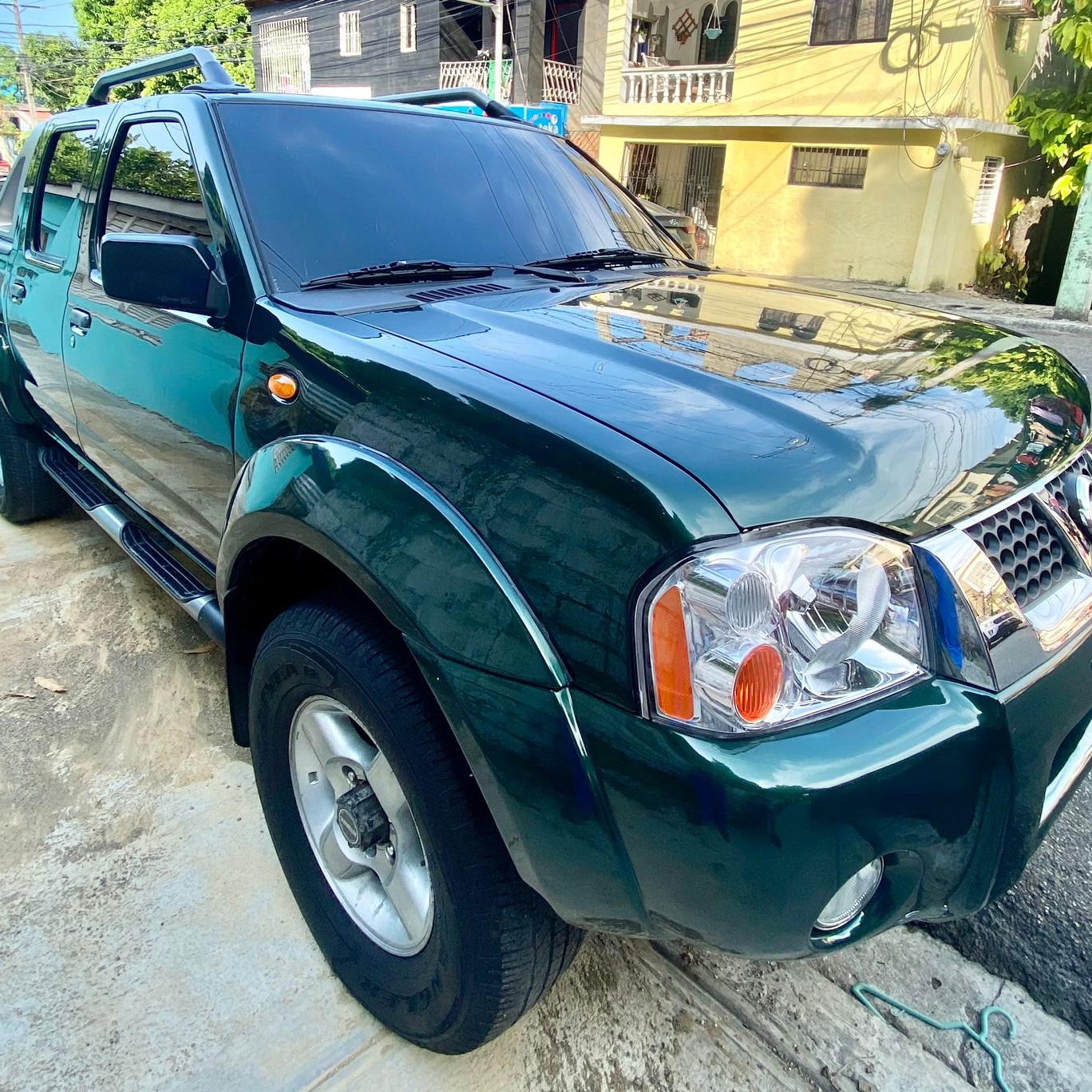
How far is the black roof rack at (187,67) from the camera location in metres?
2.48

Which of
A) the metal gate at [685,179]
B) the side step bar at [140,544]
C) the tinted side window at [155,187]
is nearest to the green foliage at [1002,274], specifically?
the metal gate at [685,179]

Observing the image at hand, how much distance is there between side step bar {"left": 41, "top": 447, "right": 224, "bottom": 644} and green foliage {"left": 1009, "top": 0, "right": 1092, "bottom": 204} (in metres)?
14.4

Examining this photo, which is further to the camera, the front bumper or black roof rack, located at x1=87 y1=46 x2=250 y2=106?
black roof rack, located at x1=87 y1=46 x2=250 y2=106

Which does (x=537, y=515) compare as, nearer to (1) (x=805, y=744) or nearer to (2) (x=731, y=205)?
(1) (x=805, y=744)

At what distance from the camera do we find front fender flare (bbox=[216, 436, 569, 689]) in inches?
50.8

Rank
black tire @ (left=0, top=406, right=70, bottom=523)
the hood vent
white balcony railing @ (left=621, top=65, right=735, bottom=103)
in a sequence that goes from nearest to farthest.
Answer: the hood vent, black tire @ (left=0, top=406, right=70, bottom=523), white balcony railing @ (left=621, top=65, right=735, bottom=103)

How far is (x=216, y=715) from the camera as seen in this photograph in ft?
9.57

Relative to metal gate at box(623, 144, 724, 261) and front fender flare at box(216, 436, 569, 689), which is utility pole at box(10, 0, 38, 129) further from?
front fender flare at box(216, 436, 569, 689)

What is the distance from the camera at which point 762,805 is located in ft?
3.74

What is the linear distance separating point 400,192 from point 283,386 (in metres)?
0.86

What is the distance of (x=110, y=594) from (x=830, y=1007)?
10.4 feet

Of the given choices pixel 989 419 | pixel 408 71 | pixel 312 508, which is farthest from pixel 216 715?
pixel 408 71

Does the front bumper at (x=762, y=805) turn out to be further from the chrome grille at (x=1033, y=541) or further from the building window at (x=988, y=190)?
the building window at (x=988, y=190)

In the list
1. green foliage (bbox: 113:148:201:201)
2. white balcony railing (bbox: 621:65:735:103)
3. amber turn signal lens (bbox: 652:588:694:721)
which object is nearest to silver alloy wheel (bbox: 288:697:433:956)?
amber turn signal lens (bbox: 652:588:694:721)
